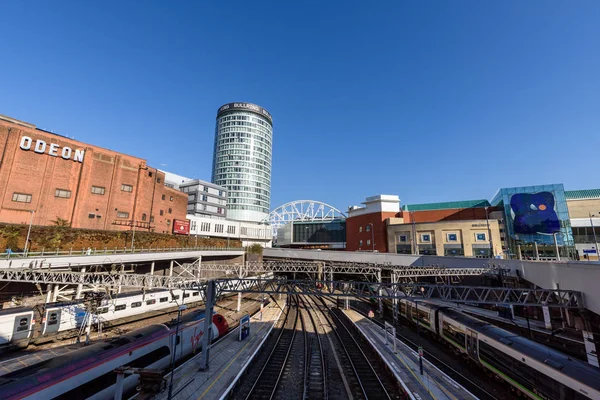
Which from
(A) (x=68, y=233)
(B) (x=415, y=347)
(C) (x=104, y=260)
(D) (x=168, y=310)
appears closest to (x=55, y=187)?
(A) (x=68, y=233)

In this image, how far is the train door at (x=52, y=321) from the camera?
24.8m

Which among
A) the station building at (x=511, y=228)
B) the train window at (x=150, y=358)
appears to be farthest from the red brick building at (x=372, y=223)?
the train window at (x=150, y=358)

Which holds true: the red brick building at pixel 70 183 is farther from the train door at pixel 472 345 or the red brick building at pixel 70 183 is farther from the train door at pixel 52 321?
the train door at pixel 472 345

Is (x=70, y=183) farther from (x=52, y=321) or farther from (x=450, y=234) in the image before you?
(x=450, y=234)

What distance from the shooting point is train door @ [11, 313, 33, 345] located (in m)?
22.5

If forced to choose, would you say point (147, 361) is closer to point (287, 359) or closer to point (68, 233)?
point (287, 359)

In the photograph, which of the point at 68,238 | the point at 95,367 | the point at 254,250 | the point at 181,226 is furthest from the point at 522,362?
the point at 181,226

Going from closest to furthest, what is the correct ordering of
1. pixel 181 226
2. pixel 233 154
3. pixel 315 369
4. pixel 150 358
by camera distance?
pixel 150 358, pixel 315 369, pixel 181 226, pixel 233 154

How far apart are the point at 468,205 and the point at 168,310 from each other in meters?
86.9

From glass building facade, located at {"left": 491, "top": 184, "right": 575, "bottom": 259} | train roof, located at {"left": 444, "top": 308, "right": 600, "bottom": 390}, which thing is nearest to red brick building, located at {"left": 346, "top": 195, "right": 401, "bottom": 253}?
glass building facade, located at {"left": 491, "top": 184, "right": 575, "bottom": 259}

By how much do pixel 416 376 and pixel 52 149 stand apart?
6190cm

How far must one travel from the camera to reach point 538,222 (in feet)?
221

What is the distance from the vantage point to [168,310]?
124ft

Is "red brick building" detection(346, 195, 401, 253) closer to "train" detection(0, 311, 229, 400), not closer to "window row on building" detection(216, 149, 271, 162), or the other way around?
"train" detection(0, 311, 229, 400)
